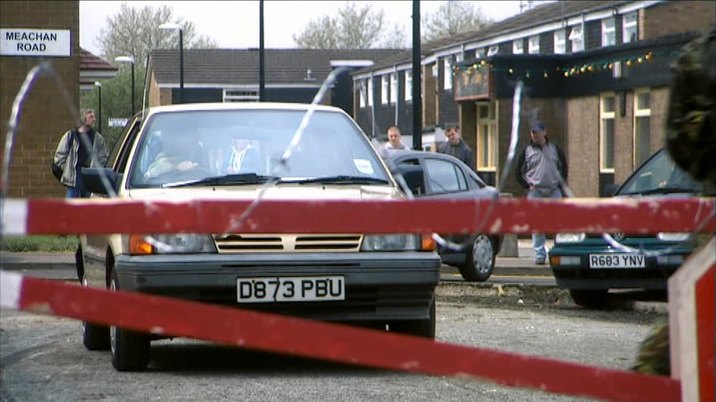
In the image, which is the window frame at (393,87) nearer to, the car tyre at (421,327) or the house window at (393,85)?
the house window at (393,85)

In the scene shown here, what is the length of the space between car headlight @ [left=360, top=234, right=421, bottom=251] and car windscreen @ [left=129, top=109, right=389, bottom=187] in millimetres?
722

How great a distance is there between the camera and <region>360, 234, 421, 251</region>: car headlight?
27.1ft

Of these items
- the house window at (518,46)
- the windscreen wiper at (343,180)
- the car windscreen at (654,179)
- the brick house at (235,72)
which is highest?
the brick house at (235,72)

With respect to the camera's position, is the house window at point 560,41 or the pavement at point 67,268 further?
the house window at point 560,41

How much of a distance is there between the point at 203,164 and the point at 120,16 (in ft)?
148

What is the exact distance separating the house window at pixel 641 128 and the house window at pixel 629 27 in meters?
7.78

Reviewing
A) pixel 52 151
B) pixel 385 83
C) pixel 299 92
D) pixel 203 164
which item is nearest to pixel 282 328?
pixel 203 164

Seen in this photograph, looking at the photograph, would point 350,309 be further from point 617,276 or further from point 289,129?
point 617,276

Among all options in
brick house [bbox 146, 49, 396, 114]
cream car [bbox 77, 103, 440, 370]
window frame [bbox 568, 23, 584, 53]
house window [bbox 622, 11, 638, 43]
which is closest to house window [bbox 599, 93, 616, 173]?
house window [bbox 622, 11, 638, 43]

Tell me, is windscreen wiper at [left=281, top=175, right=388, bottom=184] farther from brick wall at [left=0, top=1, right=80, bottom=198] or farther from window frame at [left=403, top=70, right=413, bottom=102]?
window frame at [left=403, top=70, right=413, bottom=102]

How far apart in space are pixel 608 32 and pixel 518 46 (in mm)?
8000

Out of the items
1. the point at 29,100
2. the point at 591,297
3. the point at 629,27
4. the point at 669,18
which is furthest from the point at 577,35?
the point at 591,297

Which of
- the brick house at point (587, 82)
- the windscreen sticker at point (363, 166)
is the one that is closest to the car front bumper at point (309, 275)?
the windscreen sticker at point (363, 166)

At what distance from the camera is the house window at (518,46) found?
51700mm
